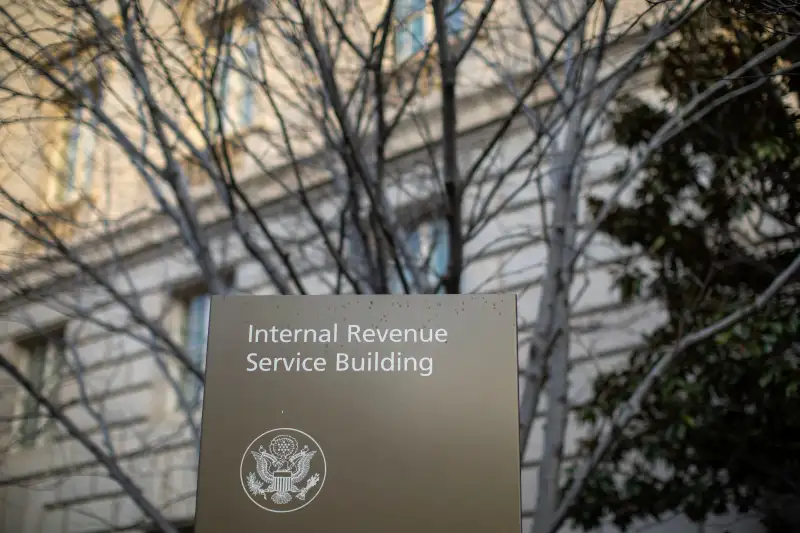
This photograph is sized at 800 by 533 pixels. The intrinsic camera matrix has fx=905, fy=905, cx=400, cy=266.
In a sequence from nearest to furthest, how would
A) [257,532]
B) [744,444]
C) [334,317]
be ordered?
[257,532]
[334,317]
[744,444]

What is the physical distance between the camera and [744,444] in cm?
577

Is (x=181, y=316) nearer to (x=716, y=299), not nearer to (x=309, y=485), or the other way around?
(x=716, y=299)

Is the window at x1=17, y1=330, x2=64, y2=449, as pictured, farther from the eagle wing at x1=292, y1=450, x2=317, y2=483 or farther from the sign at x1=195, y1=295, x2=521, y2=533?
the eagle wing at x1=292, y1=450, x2=317, y2=483

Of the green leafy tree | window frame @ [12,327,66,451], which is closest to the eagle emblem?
the green leafy tree

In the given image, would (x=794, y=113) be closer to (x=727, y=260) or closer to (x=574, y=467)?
(x=727, y=260)

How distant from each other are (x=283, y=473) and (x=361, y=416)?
1.02 feet

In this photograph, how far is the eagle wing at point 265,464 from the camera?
2.95 metres

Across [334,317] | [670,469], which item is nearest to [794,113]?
[670,469]

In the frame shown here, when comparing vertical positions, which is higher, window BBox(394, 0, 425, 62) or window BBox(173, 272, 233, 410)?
window BBox(394, 0, 425, 62)

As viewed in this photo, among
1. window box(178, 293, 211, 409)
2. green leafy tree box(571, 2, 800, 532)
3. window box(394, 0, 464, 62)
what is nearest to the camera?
green leafy tree box(571, 2, 800, 532)

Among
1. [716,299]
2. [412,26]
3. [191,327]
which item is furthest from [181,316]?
[716,299]

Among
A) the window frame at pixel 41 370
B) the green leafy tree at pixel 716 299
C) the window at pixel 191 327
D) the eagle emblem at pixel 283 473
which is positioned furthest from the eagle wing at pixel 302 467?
the window frame at pixel 41 370

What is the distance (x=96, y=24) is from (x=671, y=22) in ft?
11.2

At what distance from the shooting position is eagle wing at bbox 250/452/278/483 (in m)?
2.95
